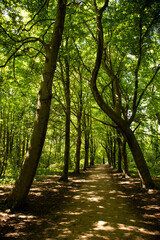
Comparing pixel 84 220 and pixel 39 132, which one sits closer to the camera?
pixel 84 220

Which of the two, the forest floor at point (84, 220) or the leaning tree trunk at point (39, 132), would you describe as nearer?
the forest floor at point (84, 220)

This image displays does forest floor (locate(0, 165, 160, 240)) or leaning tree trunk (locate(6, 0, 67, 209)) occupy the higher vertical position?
leaning tree trunk (locate(6, 0, 67, 209))

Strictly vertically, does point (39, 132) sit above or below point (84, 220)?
above

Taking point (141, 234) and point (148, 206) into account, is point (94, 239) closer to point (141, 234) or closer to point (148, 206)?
point (141, 234)

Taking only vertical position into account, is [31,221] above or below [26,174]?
below

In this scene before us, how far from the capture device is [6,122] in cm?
1659

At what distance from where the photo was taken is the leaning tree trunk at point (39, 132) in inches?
194

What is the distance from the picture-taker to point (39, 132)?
534cm

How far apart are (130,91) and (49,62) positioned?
10271 millimetres

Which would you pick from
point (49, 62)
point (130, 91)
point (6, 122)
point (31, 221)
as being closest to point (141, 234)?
point (31, 221)

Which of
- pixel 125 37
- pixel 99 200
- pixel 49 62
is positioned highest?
pixel 125 37

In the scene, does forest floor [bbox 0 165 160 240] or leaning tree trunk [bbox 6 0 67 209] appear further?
leaning tree trunk [bbox 6 0 67 209]

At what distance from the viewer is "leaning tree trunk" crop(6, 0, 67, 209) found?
16.2ft

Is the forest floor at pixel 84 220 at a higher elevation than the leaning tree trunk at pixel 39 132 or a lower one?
lower
